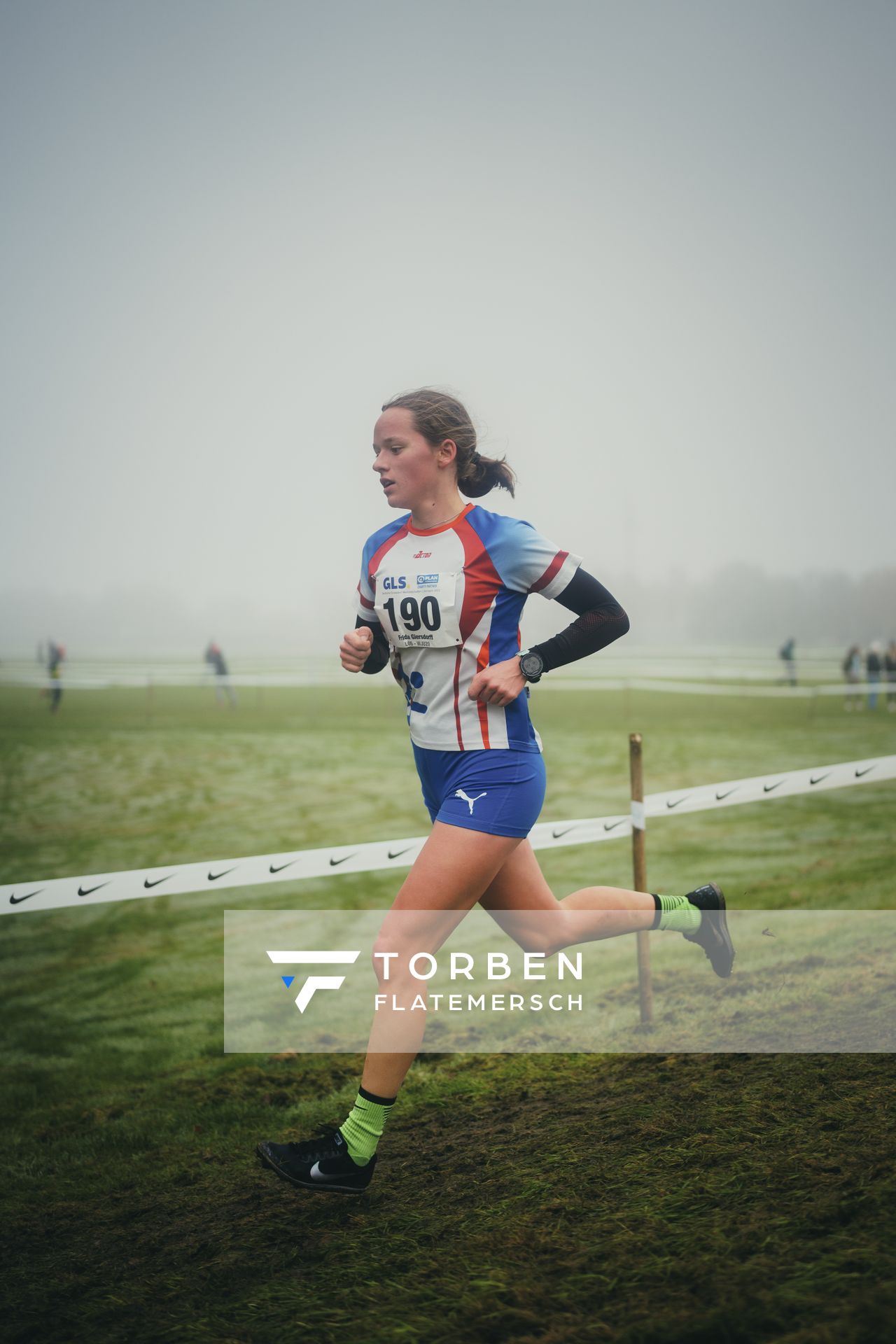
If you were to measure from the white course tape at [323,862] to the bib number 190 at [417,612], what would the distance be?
0.95 metres

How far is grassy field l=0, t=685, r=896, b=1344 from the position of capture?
1.95 metres

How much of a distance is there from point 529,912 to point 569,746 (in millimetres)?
13426

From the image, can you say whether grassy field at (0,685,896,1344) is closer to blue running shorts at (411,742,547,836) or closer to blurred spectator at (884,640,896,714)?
blue running shorts at (411,742,547,836)

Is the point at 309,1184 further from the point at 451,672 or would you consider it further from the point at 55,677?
the point at 55,677

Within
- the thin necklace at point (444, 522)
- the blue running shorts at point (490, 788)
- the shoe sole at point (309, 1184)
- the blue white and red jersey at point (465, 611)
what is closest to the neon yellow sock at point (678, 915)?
the blue running shorts at point (490, 788)

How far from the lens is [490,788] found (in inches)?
109

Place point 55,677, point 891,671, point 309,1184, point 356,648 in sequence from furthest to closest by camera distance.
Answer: point 891,671 < point 55,677 < point 356,648 < point 309,1184

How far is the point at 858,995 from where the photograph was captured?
436 cm

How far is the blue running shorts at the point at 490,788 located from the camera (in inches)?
108

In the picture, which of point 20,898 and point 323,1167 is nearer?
point 323,1167

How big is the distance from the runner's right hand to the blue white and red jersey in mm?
131

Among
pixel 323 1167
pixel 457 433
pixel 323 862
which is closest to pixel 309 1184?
pixel 323 1167

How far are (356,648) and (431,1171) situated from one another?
5.62ft

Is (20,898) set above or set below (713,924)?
above
